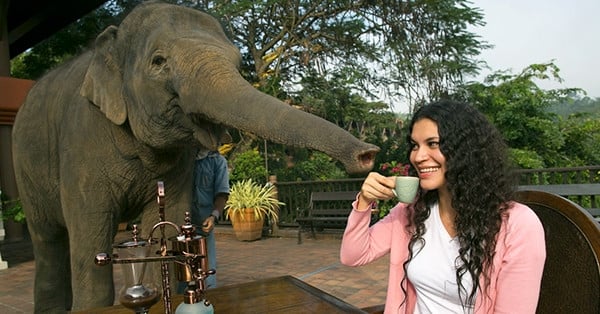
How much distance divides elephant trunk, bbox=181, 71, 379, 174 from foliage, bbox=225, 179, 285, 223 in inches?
235

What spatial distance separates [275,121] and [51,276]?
1.97m

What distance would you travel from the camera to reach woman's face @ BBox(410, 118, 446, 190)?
1471mm

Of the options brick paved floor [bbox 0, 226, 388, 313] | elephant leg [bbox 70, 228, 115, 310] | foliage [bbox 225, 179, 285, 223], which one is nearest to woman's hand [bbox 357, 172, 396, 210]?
elephant leg [bbox 70, 228, 115, 310]

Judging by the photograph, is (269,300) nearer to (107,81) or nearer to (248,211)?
(107,81)

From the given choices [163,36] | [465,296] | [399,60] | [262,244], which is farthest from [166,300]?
[399,60]

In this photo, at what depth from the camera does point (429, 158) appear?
4.87 ft

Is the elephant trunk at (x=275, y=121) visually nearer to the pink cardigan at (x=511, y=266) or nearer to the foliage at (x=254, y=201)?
the pink cardigan at (x=511, y=266)

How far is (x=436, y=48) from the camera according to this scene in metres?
11.1

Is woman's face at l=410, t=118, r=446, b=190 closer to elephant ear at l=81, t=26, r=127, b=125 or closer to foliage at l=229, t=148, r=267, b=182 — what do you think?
elephant ear at l=81, t=26, r=127, b=125

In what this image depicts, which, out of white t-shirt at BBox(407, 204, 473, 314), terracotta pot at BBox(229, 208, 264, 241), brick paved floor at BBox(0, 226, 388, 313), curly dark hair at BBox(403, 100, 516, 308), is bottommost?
brick paved floor at BBox(0, 226, 388, 313)

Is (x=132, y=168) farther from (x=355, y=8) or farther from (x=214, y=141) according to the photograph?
(x=355, y=8)

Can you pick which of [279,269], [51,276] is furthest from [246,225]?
[51,276]

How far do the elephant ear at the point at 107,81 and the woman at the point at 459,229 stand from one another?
105cm

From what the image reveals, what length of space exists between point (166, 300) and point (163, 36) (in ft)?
3.29
